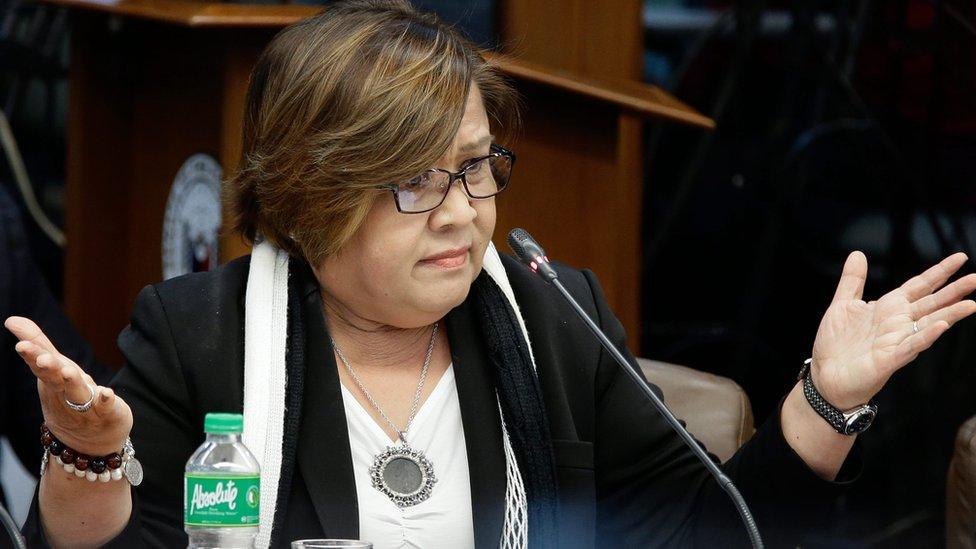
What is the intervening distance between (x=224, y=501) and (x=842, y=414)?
0.76 metres

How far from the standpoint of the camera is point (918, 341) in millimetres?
1730

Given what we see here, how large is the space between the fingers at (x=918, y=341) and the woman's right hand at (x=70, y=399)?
35.2 inches

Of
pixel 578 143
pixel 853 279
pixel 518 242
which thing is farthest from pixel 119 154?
pixel 853 279

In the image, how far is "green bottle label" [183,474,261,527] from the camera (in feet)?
4.95

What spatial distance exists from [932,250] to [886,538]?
0.83m

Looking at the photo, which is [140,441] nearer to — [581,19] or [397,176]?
[397,176]

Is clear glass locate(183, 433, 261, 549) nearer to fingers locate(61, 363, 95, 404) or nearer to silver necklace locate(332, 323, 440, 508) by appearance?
fingers locate(61, 363, 95, 404)

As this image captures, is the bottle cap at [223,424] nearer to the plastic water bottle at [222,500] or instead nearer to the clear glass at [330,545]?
the plastic water bottle at [222,500]

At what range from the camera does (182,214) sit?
8.99 ft

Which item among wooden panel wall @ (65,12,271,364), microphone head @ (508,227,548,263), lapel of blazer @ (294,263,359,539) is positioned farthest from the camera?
wooden panel wall @ (65,12,271,364)

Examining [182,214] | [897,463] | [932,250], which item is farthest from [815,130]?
[182,214]

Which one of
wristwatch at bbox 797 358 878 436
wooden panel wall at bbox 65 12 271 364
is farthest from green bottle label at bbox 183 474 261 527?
wooden panel wall at bbox 65 12 271 364

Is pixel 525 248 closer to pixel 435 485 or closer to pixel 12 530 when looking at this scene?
pixel 435 485

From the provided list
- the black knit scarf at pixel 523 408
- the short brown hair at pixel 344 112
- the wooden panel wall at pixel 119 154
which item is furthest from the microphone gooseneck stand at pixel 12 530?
the wooden panel wall at pixel 119 154
